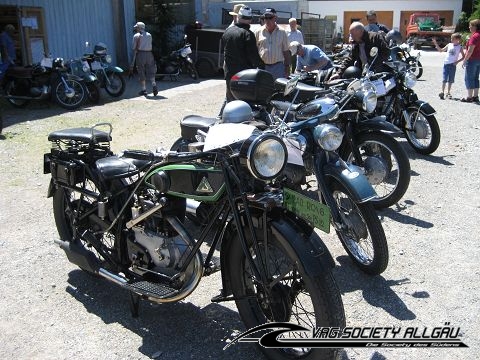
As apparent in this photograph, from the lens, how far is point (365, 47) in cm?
749

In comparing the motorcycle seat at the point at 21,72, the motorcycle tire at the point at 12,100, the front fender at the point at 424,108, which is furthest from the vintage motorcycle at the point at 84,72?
the front fender at the point at 424,108

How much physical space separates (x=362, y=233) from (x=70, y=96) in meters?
9.15

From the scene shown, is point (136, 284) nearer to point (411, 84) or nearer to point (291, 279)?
point (291, 279)

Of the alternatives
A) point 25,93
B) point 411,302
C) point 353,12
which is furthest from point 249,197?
point 353,12

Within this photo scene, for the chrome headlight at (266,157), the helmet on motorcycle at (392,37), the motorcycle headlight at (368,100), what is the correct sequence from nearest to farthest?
the chrome headlight at (266,157)
the motorcycle headlight at (368,100)
the helmet on motorcycle at (392,37)

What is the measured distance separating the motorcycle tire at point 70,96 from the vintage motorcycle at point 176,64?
5163mm

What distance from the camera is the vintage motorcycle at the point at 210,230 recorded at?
259 cm

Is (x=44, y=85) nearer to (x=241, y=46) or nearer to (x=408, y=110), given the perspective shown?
(x=241, y=46)

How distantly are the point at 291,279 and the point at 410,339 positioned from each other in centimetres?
85

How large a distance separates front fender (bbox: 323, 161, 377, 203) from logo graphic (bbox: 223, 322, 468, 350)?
89 cm

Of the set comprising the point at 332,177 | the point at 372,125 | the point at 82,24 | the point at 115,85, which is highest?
the point at 82,24

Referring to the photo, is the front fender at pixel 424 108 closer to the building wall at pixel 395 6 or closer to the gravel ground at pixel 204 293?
the gravel ground at pixel 204 293

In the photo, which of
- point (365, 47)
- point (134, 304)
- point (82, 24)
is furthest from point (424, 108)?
point (82, 24)

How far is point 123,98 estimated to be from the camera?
12805 mm
